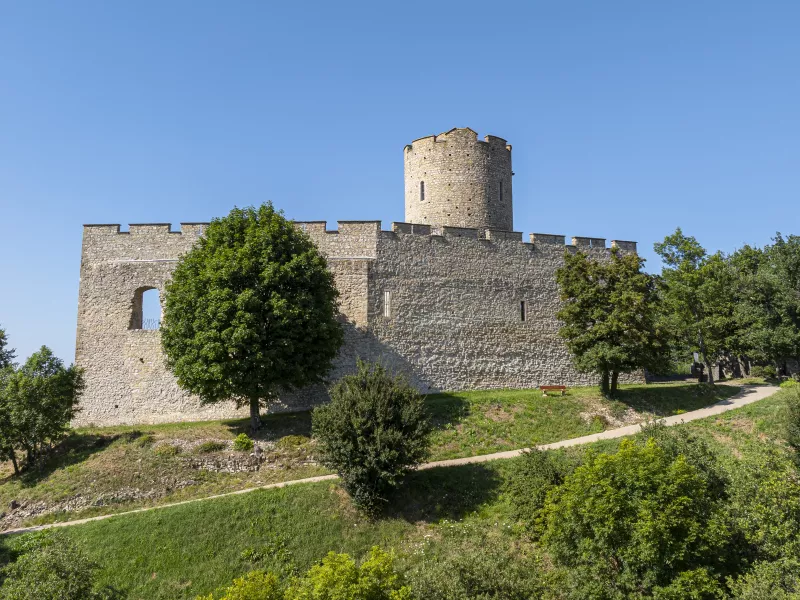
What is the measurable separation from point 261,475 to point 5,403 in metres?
10.9

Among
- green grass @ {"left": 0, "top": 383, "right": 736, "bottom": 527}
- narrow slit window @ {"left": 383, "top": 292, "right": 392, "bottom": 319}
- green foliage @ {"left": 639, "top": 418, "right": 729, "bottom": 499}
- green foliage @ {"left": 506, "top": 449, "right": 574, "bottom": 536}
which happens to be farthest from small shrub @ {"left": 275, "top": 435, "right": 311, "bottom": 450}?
green foliage @ {"left": 639, "top": 418, "right": 729, "bottom": 499}

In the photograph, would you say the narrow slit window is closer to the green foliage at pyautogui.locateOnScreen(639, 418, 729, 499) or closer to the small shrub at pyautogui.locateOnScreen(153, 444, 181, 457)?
the small shrub at pyautogui.locateOnScreen(153, 444, 181, 457)

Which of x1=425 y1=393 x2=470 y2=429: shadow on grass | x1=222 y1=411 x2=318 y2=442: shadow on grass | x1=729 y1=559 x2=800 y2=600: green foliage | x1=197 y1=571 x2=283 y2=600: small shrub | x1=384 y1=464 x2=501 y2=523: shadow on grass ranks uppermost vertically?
x1=425 y1=393 x2=470 y2=429: shadow on grass

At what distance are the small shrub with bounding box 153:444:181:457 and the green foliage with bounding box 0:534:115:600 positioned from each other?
7.95 m

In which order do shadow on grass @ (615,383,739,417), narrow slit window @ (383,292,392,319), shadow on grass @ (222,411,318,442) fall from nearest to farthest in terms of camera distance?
shadow on grass @ (222,411,318,442), shadow on grass @ (615,383,739,417), narrow slit window @ (383,292,392,319)

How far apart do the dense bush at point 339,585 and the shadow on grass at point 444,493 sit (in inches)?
209

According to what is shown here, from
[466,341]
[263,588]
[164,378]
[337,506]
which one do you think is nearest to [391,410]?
[337,506]

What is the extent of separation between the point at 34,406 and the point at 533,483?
19.8 m

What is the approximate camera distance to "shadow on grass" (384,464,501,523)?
68.7 ft

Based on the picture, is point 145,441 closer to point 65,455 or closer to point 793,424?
point 65,455

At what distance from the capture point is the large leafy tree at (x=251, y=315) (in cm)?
2514

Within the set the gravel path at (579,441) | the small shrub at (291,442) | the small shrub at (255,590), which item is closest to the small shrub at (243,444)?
the small shrub at (291,442)

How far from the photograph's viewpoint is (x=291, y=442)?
25391mm

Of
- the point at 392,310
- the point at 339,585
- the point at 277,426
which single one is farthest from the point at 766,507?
the point at 392,310
